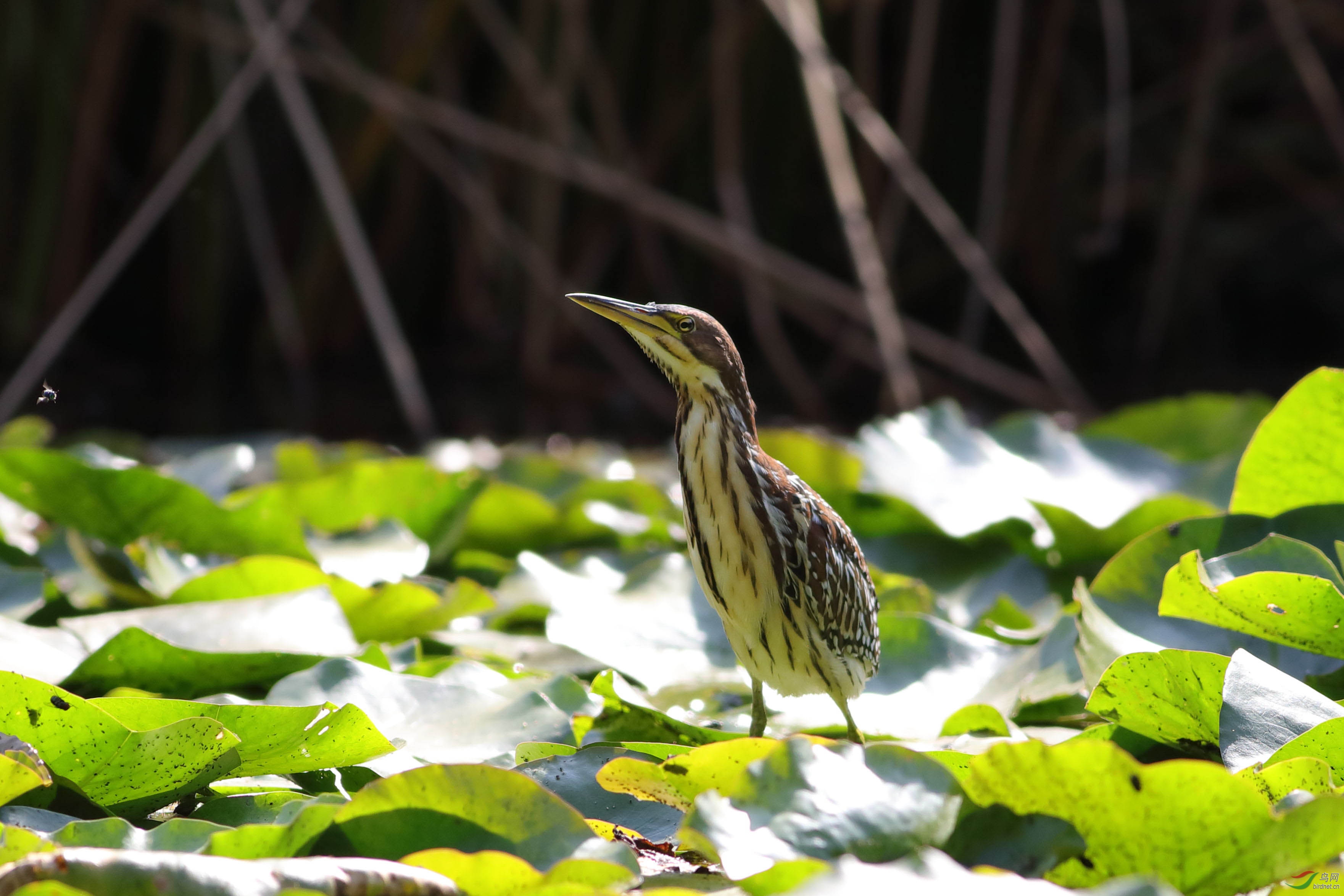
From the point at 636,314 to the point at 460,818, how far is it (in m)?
1.15

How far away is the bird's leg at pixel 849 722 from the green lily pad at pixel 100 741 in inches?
44.0

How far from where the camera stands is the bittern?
2322 mm

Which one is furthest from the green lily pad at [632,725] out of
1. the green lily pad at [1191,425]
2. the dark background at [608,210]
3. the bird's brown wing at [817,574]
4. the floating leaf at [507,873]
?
the dark background at [608,210]

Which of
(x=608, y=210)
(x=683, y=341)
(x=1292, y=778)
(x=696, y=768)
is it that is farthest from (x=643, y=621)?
(x=608, y=210)

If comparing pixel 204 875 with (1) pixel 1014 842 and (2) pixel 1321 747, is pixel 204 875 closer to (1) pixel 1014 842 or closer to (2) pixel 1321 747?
(1) pixel 1014 842

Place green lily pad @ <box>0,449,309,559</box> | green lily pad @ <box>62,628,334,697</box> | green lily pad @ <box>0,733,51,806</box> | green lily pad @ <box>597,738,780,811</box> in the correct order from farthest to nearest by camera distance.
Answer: green lily pad @ <box>0,449,309,559</box>
green lily pad @ <box>62,628,334,697</box>
green lily pad @ <box>597,738,780,811</box>
green lily pad @ <box>0,733,51,806</box>

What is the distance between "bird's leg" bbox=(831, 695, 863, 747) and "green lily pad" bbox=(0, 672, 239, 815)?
112cm

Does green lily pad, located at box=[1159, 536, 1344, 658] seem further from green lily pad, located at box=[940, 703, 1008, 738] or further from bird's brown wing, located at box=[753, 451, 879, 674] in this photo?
bird's brown wing, located at box=[753, 451, 879, 674]

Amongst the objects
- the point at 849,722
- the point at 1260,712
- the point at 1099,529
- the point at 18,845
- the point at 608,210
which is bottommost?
the point at 849,722

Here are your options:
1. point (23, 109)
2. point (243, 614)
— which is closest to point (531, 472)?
point (243, 614)

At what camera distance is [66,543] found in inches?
116

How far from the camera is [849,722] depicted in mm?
2311

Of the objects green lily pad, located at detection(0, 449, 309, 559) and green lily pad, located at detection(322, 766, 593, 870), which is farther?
green lily pad, located at detection(0, 449, 309, 559)

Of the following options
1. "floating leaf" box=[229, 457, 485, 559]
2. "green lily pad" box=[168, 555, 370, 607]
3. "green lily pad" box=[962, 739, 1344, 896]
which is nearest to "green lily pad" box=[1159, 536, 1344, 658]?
"green lily pad" box=[962, 739, 1344, 896]
